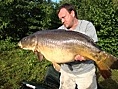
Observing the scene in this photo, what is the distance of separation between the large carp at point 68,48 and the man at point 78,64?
0.58 feet

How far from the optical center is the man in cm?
453

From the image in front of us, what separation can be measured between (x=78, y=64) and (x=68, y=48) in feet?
1.14

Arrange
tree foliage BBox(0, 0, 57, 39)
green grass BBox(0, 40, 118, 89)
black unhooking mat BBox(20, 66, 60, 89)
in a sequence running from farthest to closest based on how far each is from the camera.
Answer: tree foliage BBox(0, 0, 57, 39), green grass BBox(0, 40, 118, 89), black unhooking mat BBox(20, 66, 60, 89)

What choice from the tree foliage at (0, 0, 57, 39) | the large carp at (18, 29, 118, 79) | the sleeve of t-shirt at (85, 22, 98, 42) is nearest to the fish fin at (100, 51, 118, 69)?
the large carp at (18, 29, 118, 79)

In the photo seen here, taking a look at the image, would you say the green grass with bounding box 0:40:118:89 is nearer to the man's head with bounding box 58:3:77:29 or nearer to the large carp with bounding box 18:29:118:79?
the large carp with bounding box 18:29:118:79

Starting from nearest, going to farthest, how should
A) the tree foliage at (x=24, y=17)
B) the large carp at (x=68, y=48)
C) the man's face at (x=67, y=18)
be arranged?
1. the large carp at (x=68, y=48)
2. the man's face at (x=67, y=18)
3. the tree foliage at (x=24, y=17)

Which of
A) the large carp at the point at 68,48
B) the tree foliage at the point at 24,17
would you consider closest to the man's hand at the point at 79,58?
the large carp at the point at 68,48

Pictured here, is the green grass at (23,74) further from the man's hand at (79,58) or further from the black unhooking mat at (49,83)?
the man's hand at (79,58)

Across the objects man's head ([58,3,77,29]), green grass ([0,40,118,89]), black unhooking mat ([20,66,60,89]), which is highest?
man's head ([58,3,77,29])

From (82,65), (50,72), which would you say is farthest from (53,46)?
(50,72)

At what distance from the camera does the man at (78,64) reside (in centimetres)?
453

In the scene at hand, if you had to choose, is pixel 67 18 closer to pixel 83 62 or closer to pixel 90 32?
pixel 90 32

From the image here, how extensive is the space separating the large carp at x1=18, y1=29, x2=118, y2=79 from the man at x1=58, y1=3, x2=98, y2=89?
176 mm

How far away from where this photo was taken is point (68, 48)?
436cm
